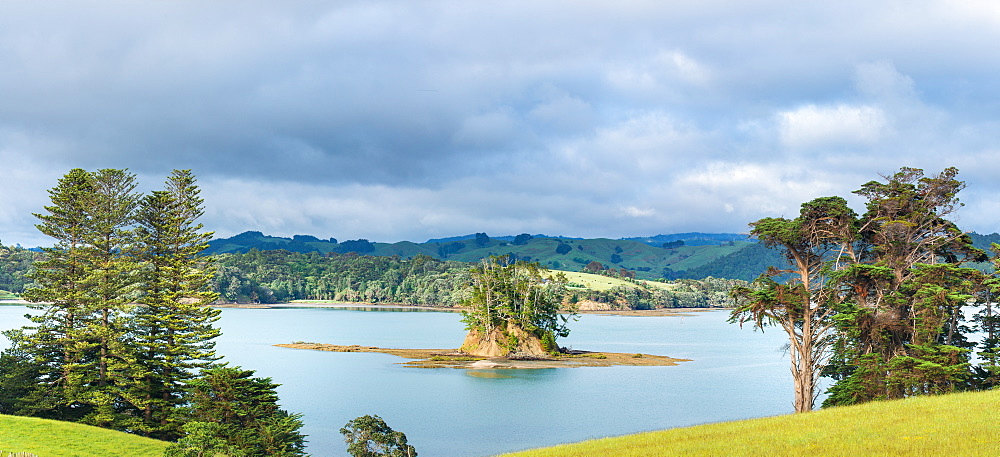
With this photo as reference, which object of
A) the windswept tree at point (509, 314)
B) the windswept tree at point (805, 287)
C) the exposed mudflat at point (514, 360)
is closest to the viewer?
the windswept tree at point (805, 287)

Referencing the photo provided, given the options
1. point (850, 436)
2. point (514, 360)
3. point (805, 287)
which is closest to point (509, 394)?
point (514, 360)

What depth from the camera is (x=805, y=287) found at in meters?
43.2

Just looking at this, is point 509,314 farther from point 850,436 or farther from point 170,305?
point 850,436

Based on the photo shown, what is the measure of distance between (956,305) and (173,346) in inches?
1757

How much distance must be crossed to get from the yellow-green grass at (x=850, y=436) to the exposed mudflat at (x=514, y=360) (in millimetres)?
63577

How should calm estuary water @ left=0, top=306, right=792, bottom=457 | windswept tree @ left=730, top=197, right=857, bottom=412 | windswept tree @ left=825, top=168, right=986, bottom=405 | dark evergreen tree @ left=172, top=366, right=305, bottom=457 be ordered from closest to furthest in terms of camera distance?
dark evergreen tree @ left=172, top=366, right=305, bottom=457
windswept tree @ left=825, top=168, right=986, bottom=405
windswept tree @ left=730, top=197, right=857, bottom=412
calm estuary water @ left=0, top=306, right=792, bottom=457

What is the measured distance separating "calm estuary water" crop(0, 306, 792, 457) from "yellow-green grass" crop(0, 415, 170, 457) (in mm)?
11023

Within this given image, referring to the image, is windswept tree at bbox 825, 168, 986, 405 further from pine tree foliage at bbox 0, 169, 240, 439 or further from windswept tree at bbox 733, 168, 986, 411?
pine tree foliage at bbox 0, 169, 240, 439

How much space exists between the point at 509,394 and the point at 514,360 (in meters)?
30.3

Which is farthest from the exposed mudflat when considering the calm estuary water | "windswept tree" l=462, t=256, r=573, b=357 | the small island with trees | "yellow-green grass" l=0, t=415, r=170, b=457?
"yellow-green grass" l=0, t=415, r=170, b=457

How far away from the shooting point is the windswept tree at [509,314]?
345 ft

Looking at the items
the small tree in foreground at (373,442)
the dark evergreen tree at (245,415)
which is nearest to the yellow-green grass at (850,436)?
the small tree in foreground at (373,442)

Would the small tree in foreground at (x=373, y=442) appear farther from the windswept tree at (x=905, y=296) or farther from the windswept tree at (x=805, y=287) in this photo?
the windswept tree at (x=905, y=296)

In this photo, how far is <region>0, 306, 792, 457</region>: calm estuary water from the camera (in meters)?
52.2
